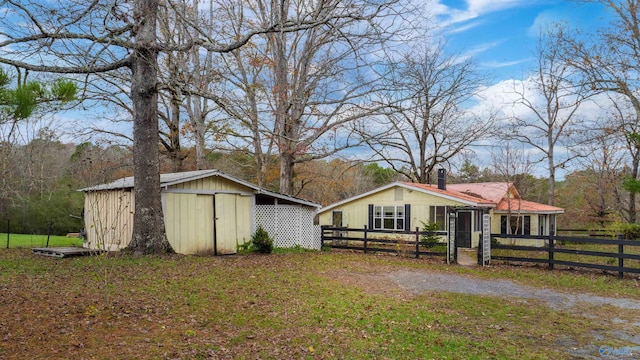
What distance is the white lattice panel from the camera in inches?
634

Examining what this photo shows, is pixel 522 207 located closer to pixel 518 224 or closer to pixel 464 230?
pixel 518 224

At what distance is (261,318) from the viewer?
20.3 ft

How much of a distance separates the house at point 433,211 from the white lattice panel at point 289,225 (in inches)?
211

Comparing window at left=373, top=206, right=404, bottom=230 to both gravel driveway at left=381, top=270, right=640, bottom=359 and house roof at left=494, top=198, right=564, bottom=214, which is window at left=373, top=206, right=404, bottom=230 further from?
gravel driveway at left=381, top=270, right=640, bottom=359

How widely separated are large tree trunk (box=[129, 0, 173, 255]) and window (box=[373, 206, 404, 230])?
39.9 feet

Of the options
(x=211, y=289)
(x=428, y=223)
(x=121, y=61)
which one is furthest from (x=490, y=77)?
(x=211, y=289)

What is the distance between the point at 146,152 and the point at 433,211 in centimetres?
1378

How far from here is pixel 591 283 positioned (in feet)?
34.6

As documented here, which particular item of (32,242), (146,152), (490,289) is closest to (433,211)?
(490,289)

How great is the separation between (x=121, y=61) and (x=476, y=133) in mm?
21648

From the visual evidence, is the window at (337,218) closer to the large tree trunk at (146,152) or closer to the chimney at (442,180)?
the chimney at (442,180)

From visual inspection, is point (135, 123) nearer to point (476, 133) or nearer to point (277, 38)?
point (277, 38)

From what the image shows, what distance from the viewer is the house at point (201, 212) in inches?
519

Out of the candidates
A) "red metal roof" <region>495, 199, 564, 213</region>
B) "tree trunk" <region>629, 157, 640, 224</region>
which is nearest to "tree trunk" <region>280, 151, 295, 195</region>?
"red metal roof" <region>495, 199, 564, 213</region>
